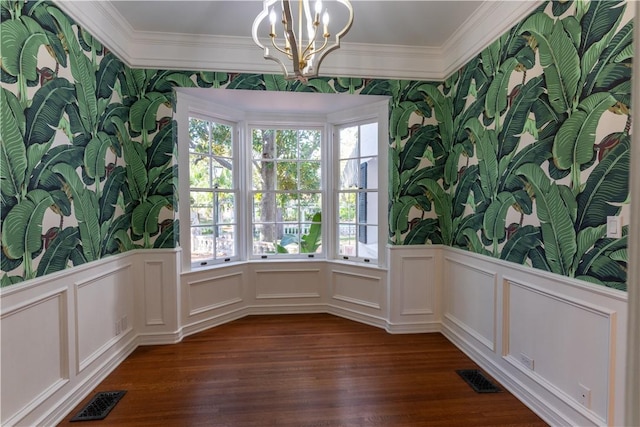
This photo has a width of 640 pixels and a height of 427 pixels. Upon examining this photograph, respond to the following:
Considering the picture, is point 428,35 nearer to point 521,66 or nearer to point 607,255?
point 521,66

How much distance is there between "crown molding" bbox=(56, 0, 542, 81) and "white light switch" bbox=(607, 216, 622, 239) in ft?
5.19

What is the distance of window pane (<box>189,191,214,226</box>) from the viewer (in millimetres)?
3375

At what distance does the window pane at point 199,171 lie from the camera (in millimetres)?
3360

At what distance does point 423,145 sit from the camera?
3293 mm

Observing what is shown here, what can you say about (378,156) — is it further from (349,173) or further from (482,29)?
(482,29)

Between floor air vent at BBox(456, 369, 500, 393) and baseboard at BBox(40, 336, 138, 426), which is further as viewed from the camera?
floor air vent at BBox(456, 369, 500, 393)

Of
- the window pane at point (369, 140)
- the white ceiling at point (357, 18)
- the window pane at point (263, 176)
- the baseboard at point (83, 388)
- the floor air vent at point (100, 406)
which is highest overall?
the white ceiling at point (357, 18)

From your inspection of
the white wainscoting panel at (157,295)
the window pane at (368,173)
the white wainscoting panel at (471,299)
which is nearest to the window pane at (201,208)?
the white wainscoting panel at (157,295)

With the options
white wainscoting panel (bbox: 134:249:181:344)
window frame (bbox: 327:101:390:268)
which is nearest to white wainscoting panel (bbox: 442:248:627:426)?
window frame (bbox: 327:101:390:268)

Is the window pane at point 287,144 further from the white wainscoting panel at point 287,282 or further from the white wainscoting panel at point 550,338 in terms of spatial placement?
the white wainscoting panel at point 550,338

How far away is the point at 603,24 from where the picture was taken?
167 cm

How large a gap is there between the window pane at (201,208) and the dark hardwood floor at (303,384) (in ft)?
3.85

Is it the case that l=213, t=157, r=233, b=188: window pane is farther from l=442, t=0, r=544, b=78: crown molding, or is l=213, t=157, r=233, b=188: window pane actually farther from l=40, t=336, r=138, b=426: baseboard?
l=442, t=0, r=544, b=78: crown molding

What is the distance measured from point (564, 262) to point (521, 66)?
136cm
